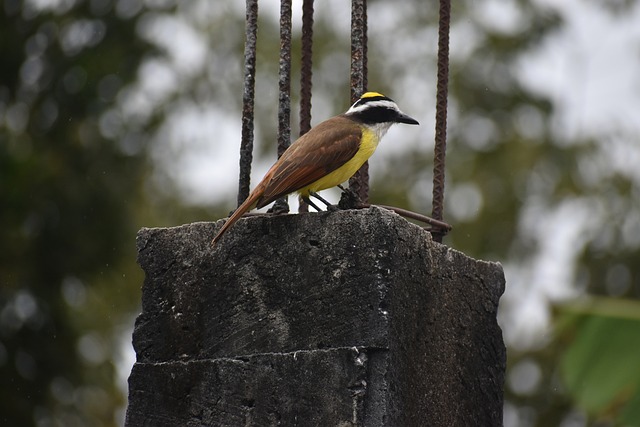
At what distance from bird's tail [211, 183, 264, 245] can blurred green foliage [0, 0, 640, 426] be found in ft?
33.9

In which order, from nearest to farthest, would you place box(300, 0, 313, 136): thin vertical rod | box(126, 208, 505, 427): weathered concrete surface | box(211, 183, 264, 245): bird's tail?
box(126, 208, 505, 427): weathered concrete surface, box(211, 183, 264, 245): bird's tail, box(300, 0, 313, 136): thin vertical rod

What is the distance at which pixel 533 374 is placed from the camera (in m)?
19.6

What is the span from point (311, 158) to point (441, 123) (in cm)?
67

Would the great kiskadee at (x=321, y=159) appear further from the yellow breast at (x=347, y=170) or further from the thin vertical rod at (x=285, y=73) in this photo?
the thin vertical rod at (x=285, y=73)

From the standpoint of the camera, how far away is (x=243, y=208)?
5.66m

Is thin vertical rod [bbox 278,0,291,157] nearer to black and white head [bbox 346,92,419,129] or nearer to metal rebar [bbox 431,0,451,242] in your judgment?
black and white head [bbox 346,92,419,129]

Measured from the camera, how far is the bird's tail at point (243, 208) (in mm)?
5578

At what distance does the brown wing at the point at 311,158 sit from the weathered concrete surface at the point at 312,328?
1.00 ft

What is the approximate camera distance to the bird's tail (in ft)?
18.3

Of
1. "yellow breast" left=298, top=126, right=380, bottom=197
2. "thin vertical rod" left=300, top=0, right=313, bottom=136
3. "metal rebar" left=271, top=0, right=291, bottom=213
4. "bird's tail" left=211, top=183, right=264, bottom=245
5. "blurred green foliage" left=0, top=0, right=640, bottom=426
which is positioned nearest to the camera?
"bird's tail" left=211, top=183, right=264, bottom=245

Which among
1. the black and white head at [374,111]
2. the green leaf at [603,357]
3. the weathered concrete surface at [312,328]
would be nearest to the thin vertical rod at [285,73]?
the black and white head at [374,111]

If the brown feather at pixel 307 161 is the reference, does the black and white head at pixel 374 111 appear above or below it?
above

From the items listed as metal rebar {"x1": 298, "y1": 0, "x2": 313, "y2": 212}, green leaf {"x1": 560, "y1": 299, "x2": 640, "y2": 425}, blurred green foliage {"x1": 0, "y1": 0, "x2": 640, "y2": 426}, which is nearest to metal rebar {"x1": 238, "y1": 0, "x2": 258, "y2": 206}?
metal rebar {"x1": 298, "y1": 0, "x2": 313, "y2": 212}

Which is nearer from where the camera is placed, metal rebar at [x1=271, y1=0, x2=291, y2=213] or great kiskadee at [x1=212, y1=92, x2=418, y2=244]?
great kiskadee at [x1=212, y1=92, x2=418, y2=244]
